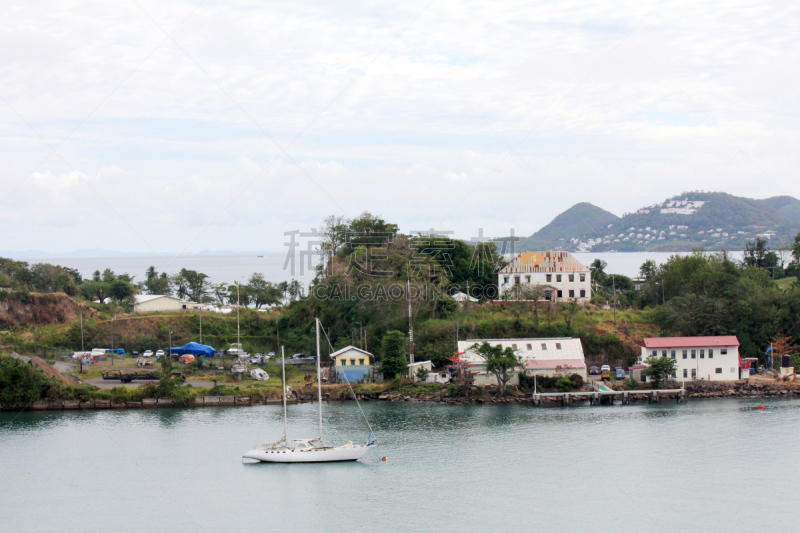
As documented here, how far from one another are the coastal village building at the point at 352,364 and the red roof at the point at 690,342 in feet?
54.0

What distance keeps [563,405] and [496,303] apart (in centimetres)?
1330

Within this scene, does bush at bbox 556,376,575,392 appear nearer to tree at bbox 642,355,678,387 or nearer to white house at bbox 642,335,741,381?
tree at bbox 642,355,678,387

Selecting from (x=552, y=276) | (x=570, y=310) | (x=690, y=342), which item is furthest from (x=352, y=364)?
(x=690, y=342)

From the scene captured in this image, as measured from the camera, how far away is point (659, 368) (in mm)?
38938

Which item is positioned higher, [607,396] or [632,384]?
[632,384]

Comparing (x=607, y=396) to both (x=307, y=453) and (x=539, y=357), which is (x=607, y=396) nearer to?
(x=539, y=357)

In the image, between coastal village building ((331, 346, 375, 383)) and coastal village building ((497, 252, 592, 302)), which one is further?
coastal village building ((497, 252, 592, 302))

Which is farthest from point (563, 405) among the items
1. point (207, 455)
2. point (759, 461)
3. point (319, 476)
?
point (207, 455)

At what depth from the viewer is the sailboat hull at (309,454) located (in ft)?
88.5

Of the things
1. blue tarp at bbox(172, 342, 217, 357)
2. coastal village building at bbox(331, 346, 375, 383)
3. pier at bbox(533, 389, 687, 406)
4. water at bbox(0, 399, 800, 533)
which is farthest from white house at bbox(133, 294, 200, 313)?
pier at bbox(533, 389, 687, 406)

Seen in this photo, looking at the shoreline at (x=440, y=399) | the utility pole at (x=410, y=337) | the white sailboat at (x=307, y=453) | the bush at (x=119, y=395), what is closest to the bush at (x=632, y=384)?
the shoreline at (x=440, y=399)

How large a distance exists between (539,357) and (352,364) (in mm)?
11089

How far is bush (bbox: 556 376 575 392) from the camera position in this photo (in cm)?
3862

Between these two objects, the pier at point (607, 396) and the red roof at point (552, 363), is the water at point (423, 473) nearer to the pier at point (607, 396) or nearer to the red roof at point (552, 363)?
the pier at point (607, 396)
